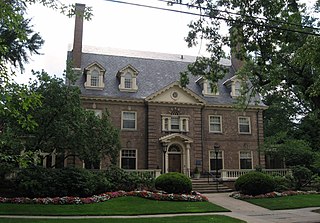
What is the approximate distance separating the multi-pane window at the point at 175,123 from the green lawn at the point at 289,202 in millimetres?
9708

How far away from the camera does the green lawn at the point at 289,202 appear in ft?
61.3

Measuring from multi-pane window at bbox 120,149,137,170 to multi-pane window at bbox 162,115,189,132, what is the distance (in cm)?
344

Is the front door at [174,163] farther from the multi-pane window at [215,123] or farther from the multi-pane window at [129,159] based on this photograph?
the multi-pane window at [215,123]

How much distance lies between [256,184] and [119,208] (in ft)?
32.7

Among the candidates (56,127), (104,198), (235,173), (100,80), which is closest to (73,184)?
(104,198)

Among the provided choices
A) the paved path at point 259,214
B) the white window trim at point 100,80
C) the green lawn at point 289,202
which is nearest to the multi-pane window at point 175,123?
the white window trim at point 100,80

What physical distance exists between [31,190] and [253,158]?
19826 millimetres

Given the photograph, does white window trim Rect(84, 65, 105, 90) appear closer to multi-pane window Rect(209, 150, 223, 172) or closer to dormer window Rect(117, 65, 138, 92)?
dormer window Rect(117, 65, 138, 92)

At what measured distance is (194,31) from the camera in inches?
620

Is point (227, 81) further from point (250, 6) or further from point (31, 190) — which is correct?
point (31, 190)

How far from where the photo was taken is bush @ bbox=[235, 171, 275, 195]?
73.0 feet

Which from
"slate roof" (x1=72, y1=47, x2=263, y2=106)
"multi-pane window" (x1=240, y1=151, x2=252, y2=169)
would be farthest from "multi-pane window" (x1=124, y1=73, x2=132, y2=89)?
"multi-pane window" (x1=240, y1=151, x2=252, y2=169)

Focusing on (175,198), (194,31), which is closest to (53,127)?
(175,198)

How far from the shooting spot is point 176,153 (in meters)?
28.9
